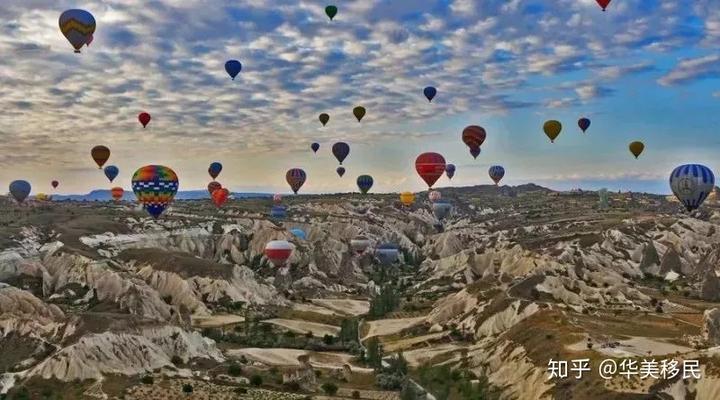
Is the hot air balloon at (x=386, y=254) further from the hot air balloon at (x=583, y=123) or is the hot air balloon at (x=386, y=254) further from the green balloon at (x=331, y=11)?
the green balloon at (x=331, y=11)

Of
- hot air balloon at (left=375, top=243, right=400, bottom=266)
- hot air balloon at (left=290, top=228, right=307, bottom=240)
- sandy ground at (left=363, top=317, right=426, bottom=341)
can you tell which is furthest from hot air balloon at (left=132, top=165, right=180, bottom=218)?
hot air balloon at (left=290, top=228, right=307, bottom=240)

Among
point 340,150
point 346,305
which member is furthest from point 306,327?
point 340,150

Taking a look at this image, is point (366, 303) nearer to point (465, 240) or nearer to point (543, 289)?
point (543, 289)

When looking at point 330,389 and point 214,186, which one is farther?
point 214,186

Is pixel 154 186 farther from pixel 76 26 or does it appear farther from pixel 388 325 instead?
pixel 388 325

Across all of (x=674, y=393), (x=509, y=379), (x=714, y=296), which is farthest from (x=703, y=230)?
(x=674, y=393)
